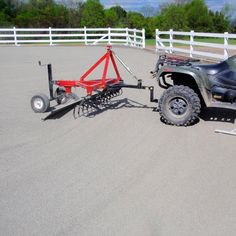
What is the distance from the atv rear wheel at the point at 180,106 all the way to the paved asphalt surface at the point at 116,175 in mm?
150

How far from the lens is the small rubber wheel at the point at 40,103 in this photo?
7.10 metres

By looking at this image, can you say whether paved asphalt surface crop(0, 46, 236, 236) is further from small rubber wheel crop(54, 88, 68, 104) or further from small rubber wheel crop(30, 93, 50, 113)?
small rubber wheel crop(54, 88, 68, 104)

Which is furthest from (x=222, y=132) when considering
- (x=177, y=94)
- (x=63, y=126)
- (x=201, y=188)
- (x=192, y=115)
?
(x=63, y=126)

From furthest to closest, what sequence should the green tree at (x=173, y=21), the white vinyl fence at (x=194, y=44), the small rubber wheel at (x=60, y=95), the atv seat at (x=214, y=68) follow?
the green tree at (x=173, y=21) → the white vinyl fence at (x=194, y=44) → the small rubber wheel at (x=60, y=95) → the atv seat at (x=214, y=68)

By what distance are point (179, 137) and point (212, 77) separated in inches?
44.6

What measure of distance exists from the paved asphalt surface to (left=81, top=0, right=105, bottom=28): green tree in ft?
140

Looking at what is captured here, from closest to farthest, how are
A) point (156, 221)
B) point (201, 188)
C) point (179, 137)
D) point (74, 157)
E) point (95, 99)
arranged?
point (156, 221) → point (201, 188) → point (74, 157) → point (179, 137) → point (95, 99)

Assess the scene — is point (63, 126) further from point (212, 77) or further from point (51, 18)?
point (51, 18)

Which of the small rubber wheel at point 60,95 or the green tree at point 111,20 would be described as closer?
the small rubber wheel at point 60,95

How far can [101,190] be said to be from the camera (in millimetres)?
4012

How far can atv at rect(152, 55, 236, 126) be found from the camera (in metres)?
5.95

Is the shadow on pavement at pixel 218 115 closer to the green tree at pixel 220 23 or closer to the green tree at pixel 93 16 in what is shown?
the green tree at pixel 93 16

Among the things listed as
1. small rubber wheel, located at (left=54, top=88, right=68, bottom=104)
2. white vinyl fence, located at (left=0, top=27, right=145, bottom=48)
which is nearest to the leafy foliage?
white vinyl fence, located at (left=0, top=27, right=145, bottom=48)

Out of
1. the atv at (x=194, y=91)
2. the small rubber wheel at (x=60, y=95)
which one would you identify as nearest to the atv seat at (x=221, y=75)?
the atv at (x=194, y=91)
